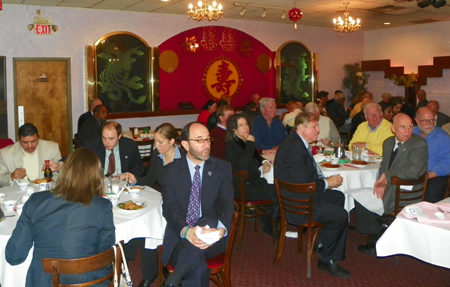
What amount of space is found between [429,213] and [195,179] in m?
1.67

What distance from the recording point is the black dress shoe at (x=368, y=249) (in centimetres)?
526

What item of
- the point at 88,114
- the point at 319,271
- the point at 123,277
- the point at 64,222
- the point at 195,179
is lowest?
the point at 319,271

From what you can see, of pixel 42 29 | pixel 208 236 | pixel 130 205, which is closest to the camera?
pixel 208 236

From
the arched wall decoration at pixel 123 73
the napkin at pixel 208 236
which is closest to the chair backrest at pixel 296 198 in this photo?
the napkin at pixel 208 236

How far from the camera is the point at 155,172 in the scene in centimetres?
472

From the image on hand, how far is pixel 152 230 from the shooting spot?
3848 millimetres

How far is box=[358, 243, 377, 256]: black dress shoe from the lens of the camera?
526 cm

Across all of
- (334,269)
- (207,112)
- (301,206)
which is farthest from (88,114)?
(334,269)

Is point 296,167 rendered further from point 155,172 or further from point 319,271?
point 155,172

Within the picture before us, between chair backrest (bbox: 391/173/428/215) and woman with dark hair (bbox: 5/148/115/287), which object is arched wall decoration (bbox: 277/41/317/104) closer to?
chair backrest (bbox: 391/173/428/215)

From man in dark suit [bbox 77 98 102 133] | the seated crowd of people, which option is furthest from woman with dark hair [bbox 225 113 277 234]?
man in dark suit [bbox 77 98 102 133]

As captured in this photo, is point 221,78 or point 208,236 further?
point 221,78

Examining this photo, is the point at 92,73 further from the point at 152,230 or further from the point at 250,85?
the point at 152,230

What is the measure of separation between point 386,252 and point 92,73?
7.85 metres
